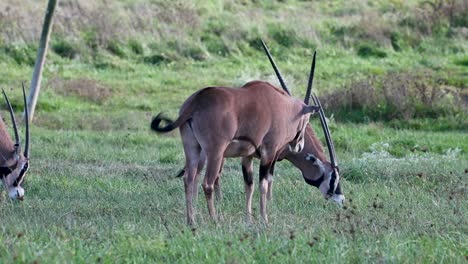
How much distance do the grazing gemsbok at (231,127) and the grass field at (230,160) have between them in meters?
0.43

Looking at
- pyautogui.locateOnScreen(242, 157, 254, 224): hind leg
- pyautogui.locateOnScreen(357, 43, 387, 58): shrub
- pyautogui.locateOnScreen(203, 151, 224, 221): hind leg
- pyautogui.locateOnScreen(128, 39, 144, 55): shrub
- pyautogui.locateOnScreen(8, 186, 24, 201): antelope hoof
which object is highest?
pyautogui.locateOnScreen(203, 151, 224, 221): hind leg

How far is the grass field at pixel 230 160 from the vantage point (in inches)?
264

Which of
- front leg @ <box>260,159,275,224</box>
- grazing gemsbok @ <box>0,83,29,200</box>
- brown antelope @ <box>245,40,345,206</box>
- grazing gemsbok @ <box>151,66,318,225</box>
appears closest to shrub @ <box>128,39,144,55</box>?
grazing gemsbok @ <box>0,83,29,200</box>

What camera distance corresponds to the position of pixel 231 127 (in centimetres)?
855

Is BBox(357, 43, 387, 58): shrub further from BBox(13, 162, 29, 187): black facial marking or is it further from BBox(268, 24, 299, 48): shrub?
BBox(13, 162, 29, 187): black facial marking

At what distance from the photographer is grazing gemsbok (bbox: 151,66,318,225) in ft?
27.7

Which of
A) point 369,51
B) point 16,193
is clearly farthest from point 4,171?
point 369,51

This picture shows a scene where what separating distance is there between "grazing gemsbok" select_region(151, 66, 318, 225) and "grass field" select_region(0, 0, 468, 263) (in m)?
0.43

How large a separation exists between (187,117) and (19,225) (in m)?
1.77

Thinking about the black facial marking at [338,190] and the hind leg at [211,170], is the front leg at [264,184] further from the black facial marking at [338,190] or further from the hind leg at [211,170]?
the black facial marking at [338,190]

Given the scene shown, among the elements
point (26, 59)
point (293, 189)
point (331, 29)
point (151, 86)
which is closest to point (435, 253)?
point (293, 189)

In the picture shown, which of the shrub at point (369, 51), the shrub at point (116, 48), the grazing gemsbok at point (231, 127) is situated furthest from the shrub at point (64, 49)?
the grazing gemsbok at point (231, 127)

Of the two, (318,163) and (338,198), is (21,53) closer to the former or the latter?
(318,163)

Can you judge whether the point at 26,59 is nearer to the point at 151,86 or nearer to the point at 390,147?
the point at 151,86
